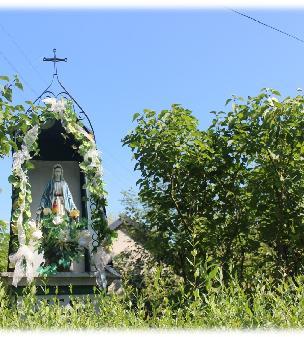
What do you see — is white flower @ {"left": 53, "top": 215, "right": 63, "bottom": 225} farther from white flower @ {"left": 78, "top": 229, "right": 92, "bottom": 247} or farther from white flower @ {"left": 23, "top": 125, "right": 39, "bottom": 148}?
white flower @ {"left": 23, "top": 125, "right": 39, "bottom": 148}

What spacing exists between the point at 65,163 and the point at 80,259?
146cm

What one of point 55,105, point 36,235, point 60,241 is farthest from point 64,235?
point 55,105

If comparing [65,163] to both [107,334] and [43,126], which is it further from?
[107,334]

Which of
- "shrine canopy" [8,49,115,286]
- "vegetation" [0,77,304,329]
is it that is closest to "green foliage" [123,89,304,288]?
"vegetation" [0,77,304,329]

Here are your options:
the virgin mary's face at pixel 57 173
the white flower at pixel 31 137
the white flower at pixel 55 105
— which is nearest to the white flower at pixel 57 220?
the virgin mary's face at pixel 57 173

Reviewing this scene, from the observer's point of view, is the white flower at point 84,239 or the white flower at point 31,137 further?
the white flower at point 84,239

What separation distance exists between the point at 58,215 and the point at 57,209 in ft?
0.38

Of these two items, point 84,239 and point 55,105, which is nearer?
point 84,239

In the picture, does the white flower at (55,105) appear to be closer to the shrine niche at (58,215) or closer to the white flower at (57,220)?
the shrine niche at (58,215)

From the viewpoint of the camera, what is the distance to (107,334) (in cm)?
321

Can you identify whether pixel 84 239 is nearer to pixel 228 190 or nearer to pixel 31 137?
pixel 31 137

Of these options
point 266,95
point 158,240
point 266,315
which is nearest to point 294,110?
point 266,95

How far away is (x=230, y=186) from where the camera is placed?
691cm

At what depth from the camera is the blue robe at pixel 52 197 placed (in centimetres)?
674
